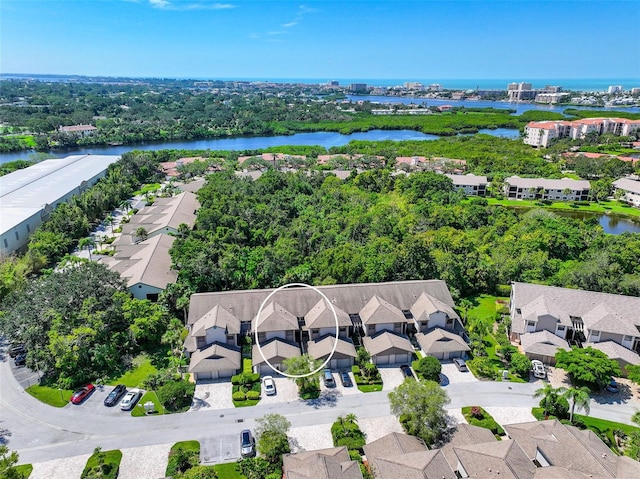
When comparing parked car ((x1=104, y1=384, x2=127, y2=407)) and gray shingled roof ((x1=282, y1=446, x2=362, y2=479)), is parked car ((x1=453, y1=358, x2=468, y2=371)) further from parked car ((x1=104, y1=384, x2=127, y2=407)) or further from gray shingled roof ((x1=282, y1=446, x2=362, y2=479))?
parked car ((x1=104, y1=384, x2=127, y2=407))

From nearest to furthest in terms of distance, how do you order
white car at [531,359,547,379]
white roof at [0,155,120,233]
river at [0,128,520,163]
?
white car at [531,359,547,379] < white roof at [0,155,120,233] < river at [0,128,520,163]

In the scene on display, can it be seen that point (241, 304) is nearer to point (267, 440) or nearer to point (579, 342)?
point (267, 440)

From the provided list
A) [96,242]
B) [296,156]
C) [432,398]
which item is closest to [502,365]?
[432,398]

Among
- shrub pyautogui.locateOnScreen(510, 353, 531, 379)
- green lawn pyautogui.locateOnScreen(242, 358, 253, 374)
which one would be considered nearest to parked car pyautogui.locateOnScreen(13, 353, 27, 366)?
green lawn pyautogui.locateOnScreen(242, 358, 253, 374)

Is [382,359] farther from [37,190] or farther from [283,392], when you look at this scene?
[37,190]

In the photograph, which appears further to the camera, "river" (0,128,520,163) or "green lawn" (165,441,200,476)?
"river" (0,128,520,163)

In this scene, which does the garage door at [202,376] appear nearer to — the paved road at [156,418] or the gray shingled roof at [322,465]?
the paved road at [156,418]

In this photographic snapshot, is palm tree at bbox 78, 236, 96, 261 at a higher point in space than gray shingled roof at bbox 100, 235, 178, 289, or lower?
lower
